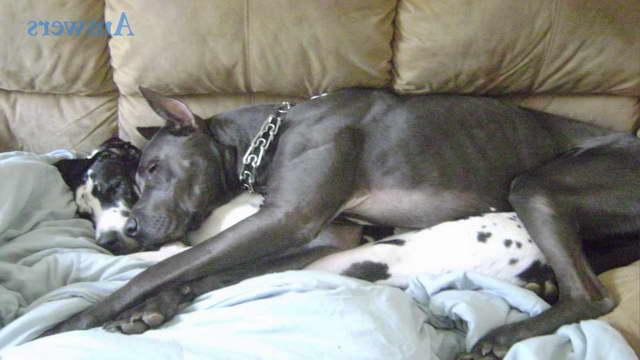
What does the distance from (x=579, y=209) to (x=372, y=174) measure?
75cm

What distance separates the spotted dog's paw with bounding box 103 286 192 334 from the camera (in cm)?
154

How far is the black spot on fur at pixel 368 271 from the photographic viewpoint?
72.3 inches

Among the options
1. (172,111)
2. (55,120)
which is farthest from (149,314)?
(55,120)

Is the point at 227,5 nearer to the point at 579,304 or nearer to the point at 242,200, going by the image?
the point at 242,200

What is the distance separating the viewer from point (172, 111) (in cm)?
205

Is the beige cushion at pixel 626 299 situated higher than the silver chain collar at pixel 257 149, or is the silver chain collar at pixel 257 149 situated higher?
the silver chain collar at pixel 257 149

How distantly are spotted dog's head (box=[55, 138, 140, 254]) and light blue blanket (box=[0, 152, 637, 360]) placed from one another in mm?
94

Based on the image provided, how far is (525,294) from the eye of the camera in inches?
66.5

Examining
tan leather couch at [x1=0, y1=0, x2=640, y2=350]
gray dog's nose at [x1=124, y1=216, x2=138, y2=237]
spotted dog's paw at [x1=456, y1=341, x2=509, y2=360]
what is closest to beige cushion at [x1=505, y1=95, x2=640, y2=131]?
tan leather couch at [x1=0, y1=0, x2=640, y2=350]

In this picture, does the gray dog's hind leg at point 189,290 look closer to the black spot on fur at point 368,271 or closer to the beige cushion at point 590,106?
the black spot on fur at point 368,271

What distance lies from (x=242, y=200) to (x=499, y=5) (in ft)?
4.04

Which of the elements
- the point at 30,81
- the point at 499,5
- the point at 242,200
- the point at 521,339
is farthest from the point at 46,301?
the point at 499,5

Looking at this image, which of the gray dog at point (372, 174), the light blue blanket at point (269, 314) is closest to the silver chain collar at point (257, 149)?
the gray dog at point (372, 174)

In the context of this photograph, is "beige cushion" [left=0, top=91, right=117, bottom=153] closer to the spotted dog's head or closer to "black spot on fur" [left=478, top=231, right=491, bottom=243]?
the spotted dog's head
